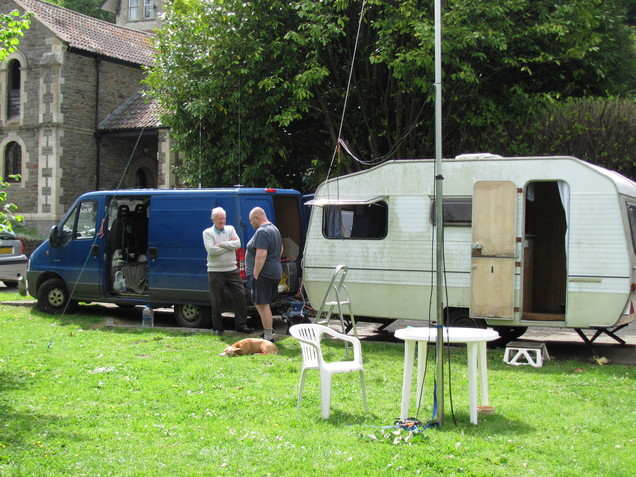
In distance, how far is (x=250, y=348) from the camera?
964 centimetres

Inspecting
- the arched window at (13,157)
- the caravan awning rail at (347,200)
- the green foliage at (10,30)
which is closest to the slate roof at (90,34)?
the arched window at (13,157)

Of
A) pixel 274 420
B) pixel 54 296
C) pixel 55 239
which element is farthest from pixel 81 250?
pixel 274 420

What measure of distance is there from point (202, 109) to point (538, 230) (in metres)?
7.77

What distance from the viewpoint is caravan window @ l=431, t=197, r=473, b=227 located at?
10.4 meters

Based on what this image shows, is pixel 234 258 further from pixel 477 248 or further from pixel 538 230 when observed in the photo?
pixel 538 230

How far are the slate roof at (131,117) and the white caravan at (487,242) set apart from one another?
1951 centimetres

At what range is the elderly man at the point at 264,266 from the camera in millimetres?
10391

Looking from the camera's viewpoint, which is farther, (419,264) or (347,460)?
(419,264)

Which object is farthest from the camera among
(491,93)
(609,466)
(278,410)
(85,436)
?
(491,93)

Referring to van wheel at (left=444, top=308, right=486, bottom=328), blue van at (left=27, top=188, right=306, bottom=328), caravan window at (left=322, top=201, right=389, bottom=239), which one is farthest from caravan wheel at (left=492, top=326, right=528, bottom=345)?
blue van at (left=27, top=188, right=306, bottom=328)

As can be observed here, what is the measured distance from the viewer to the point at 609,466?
5.15 meters

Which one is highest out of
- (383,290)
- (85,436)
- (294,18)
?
(294,18)

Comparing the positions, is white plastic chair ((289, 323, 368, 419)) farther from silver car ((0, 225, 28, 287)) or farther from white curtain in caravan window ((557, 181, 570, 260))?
silver car ((0, 225, 28, 287))

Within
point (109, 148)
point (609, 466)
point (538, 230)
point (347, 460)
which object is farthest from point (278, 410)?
point (109, 148)
